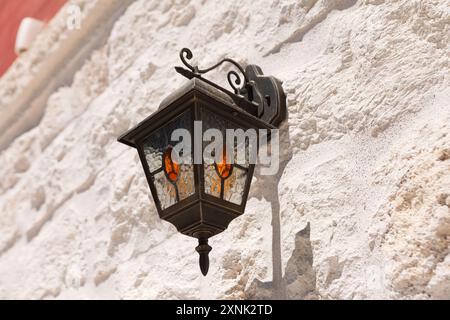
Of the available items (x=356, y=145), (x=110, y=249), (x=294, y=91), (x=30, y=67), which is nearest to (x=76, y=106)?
(x=30, y=67)

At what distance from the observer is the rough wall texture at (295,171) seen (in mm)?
1365

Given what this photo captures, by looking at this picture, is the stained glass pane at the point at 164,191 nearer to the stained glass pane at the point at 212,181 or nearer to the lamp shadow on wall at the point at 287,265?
the stained glass pane at the point at 212,181

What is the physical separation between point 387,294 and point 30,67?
83.9 inches

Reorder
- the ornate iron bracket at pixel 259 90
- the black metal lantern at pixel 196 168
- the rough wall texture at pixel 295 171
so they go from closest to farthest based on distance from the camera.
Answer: the rough wall texture at pixel 295 171 < the black metal lantern at pixel 196 168 < the ornate iron bracket at pixel 259 90

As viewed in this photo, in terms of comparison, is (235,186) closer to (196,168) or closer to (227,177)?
(227,177)

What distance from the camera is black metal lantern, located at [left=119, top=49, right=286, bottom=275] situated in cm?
151

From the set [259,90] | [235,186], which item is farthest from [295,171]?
[259,90]

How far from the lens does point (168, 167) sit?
1.56 m

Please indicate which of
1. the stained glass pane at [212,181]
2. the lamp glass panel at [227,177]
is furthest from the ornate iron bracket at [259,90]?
the stained glass pane at [212,181]

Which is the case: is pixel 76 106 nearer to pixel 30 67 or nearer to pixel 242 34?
pixel 30 67

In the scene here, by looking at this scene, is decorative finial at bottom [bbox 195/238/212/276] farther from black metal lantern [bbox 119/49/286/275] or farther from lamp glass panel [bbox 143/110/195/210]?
lamp glass panel [bbox 143/110/195/210]

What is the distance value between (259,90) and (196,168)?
387 mm

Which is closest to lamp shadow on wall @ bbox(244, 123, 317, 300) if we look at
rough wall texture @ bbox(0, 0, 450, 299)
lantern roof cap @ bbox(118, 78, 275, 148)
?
rough wall texture @ bbox(0, 0, 450, 299)

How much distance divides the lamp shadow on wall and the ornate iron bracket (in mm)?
45
